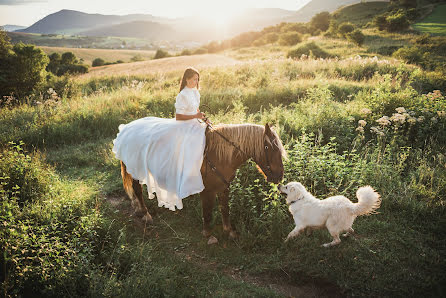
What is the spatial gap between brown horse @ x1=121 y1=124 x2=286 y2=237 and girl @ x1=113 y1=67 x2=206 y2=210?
0.59 feet

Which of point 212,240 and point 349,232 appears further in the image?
point 212,240

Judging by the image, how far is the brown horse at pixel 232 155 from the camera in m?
3.71

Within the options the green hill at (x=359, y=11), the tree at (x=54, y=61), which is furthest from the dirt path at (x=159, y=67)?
the green hill at (x=359, y=11)

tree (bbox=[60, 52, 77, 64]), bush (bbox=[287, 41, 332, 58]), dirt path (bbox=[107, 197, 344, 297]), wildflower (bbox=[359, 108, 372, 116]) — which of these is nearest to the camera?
dirt path (bbox=[107, 197, 344, 297])

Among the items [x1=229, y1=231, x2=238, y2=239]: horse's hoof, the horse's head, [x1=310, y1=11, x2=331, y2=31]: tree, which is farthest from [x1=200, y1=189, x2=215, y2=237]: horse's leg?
[x1=310, y1=11, x2=331, y2=31]: tree

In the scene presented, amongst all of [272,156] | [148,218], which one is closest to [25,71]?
[148,218]

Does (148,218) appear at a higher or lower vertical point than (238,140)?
lower

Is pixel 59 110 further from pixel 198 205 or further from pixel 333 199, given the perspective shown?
pixel 333 199

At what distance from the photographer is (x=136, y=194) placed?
5.05 meters

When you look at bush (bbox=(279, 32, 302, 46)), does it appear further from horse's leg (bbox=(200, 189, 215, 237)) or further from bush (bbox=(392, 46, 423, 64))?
horse's leg (bbox=(200, 189, 215, 237))

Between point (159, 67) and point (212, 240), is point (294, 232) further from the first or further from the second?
point (159, 67)

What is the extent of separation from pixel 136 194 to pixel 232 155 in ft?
7.88

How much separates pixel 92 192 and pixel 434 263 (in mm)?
6300

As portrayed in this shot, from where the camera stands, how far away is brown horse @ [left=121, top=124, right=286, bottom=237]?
146 inches
